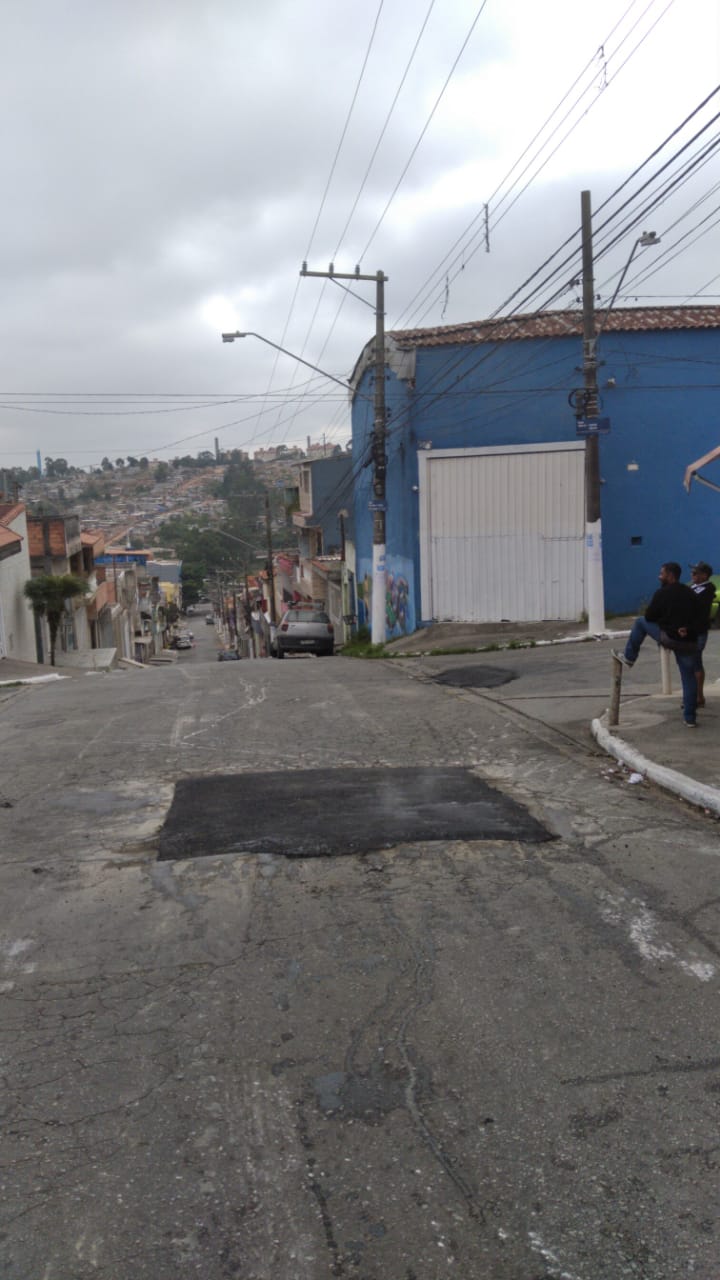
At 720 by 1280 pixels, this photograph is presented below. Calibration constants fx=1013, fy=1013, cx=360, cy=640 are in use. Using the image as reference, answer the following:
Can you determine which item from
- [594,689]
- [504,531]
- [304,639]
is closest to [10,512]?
[304,639]

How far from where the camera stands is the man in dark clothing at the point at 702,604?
938 cm

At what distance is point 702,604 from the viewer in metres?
9.41

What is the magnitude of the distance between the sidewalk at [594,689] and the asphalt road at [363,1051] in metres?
0.91

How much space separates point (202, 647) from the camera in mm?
96625

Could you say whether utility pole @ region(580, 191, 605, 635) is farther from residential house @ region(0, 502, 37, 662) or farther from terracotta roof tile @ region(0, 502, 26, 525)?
terracotta roof tile @ region(0, 502, 26, 525)

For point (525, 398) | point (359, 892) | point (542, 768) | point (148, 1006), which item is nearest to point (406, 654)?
point (525, 398)

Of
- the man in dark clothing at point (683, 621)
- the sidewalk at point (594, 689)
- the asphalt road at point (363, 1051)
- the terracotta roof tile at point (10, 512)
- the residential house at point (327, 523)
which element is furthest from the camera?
the residential house at point (327, 523)

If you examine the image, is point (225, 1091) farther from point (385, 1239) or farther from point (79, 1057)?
point (385, 1239)

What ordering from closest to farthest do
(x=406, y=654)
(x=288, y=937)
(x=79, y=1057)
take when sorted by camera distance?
(x=79, y=1057) < (x=288, y=937) < (x=406, y=654)

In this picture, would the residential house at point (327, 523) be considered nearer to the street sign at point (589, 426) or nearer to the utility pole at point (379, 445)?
the utility pole at point (379, 445)

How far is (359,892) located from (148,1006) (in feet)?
5.23

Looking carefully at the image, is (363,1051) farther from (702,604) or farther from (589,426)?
(589,426)

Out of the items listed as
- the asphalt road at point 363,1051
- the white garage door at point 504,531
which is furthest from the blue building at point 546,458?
the asphalt road at point 363,1051

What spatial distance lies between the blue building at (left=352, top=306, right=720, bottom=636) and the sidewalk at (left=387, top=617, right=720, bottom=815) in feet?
3.97
